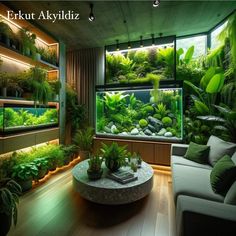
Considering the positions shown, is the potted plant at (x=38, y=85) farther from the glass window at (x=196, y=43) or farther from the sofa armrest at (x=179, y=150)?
the glass window at (x=196, y=43)

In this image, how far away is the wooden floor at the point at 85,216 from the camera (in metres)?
1.75

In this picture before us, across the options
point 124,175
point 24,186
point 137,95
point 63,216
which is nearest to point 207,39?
point 137,95

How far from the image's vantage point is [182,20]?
344 cm

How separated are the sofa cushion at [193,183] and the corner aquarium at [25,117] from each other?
9.40 feet

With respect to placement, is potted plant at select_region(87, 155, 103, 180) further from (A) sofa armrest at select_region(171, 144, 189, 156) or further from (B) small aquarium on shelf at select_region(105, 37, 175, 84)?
(B) small aquarium on shelf at select_region(105, 37, 175, 84)

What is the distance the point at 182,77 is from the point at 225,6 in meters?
1.55

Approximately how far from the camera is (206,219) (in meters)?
1.16

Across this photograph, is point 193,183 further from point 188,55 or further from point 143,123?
point 188,55

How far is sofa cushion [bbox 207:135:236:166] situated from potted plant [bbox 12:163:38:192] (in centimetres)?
294

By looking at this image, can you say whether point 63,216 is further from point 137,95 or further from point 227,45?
point 227,45

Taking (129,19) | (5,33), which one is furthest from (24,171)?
(129,19)

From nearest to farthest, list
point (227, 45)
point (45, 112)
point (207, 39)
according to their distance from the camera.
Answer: point (227, 45), point (45, 112), point (207, 39)

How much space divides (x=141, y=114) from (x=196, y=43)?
2402mm

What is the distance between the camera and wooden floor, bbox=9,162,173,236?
1750mm
